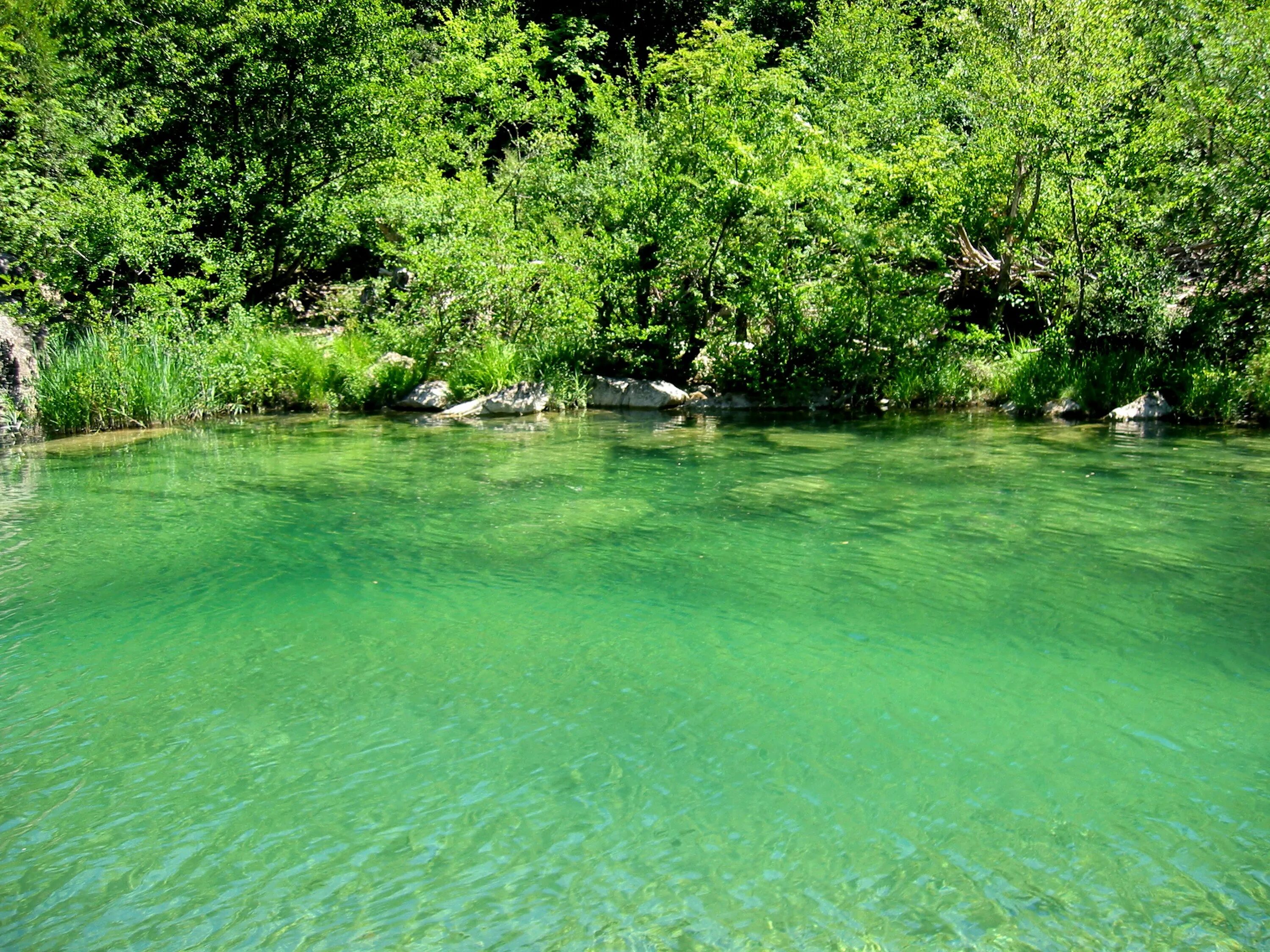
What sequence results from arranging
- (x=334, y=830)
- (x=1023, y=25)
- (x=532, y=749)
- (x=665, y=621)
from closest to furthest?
1. (x=334, y=830)
2. (x=532, y=749)
3. (x=665, y=621)
4. (x=1023, y=25)

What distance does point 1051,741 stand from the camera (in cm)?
414

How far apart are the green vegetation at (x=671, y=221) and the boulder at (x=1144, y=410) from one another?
0.27 m

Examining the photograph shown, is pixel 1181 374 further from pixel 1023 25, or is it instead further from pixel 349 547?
pixel 349 547

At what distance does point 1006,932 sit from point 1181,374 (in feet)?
45.3

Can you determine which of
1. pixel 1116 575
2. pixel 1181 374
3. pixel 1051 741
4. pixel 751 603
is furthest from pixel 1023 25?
pixel 1051 741

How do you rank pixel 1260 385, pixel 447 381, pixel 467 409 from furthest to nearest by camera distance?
pixel 447 381 → pixel 467 409 → pixel 1260 385

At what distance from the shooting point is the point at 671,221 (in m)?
16.0

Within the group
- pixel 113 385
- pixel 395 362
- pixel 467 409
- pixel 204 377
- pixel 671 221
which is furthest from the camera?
pixel 395 362

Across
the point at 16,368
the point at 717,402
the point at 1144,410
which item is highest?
the point at 16,368

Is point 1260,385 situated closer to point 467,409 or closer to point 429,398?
point 467,409

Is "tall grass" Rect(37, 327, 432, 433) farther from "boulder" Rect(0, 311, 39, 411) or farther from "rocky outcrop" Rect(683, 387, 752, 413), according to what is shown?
"rocky outcrop" Rect(683, 387, 752, 413)

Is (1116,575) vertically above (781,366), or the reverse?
(781,366)

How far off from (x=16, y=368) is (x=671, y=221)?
32.8 feet

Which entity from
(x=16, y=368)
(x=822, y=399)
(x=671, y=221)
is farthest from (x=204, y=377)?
(x=822, y=399)
